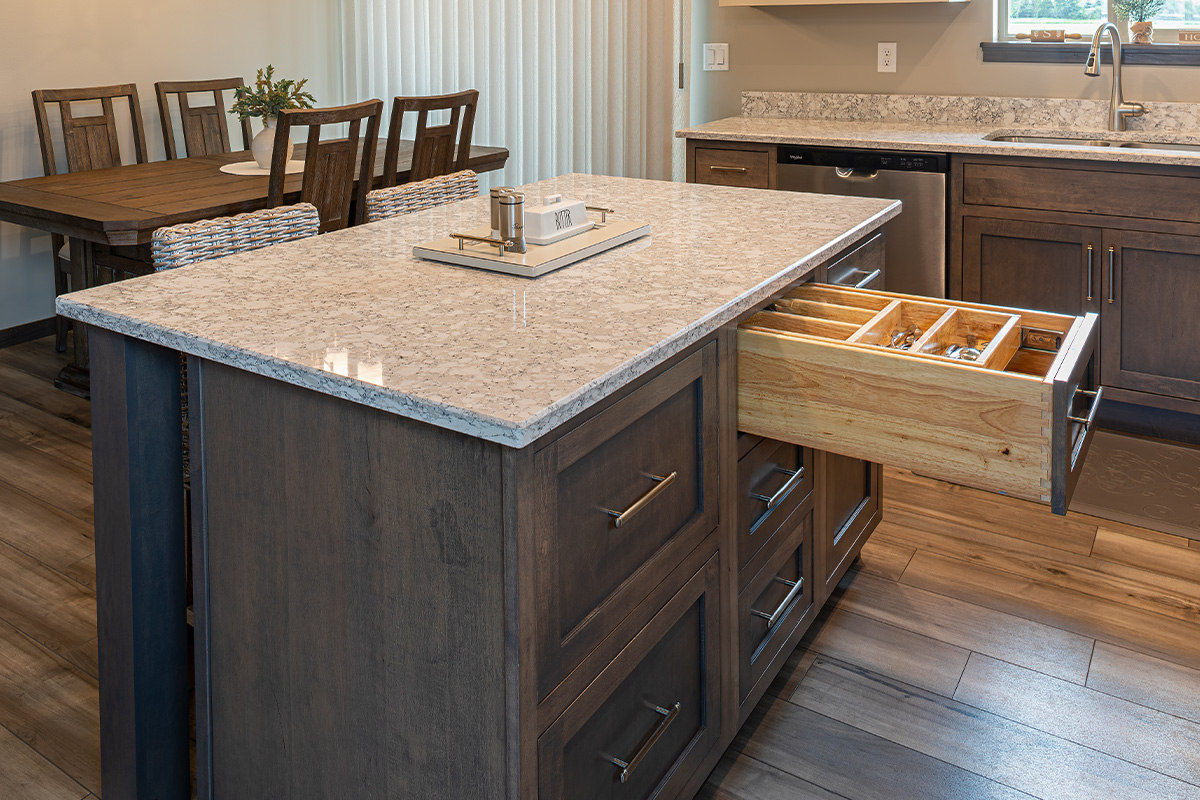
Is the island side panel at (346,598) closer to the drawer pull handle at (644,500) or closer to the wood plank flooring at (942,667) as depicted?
the drawer pull handle at (644,500)

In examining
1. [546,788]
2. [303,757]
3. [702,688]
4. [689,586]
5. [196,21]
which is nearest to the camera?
[546,788]

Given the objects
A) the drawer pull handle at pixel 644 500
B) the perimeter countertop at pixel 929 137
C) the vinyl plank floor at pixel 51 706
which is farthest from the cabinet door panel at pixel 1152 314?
the vinyl plank floor at pixel 51 706

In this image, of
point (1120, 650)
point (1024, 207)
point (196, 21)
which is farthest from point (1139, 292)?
point (196, 21)

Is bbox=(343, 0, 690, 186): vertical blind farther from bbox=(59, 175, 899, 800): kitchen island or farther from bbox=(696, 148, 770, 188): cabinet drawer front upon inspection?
bbox=(59, 175, 899, 800): kitchen island

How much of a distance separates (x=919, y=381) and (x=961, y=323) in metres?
0.38

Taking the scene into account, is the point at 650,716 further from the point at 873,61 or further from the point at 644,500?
the point at 873,61

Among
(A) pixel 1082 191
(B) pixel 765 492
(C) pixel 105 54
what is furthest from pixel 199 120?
(B) pixel 765 492

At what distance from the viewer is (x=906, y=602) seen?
94.7 inches

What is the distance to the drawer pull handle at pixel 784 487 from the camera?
1830 mm

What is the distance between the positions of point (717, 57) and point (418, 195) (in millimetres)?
2323

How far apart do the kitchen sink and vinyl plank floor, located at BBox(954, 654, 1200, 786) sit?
210 cm

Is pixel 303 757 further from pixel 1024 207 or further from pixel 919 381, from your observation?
pixel 1024 207

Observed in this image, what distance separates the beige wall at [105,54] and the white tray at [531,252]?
3.24m

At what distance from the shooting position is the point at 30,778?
1.85 metres
